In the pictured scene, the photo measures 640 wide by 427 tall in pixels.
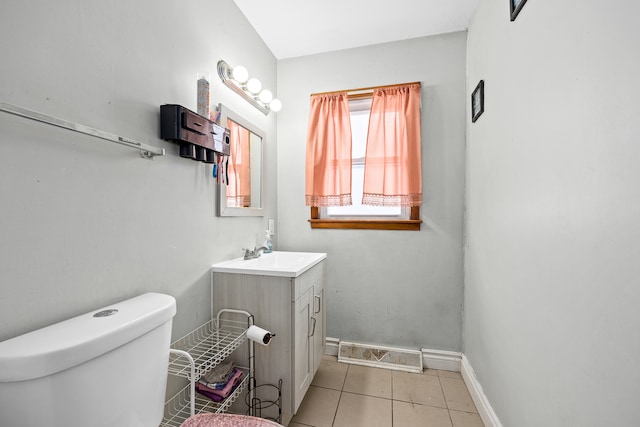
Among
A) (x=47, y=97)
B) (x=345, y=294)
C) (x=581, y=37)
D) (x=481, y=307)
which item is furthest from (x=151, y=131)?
(x=481, y=307)

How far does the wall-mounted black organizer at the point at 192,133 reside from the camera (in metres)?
1.12

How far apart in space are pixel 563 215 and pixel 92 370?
4.56 ft

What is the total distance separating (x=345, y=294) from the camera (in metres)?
2.21

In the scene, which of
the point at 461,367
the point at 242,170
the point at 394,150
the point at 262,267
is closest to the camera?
the point at 262,267

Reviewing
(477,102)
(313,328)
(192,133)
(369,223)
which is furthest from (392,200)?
(192,133)

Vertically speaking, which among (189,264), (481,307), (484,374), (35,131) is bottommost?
(484,374)

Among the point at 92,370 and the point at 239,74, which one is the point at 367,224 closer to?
the point at 239,74

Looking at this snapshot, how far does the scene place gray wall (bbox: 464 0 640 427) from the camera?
0.63 metres

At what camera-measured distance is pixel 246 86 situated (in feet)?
5.68

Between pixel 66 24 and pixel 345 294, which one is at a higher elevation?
pixel 66 24

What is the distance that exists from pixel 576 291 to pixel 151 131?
61.6 inches

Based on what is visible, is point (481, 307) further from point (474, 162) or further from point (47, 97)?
point (47, 97)

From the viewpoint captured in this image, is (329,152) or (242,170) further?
(329,152)

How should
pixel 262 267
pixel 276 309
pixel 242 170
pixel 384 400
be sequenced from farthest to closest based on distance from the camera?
pixel 242 170 → pixel 384 400 → pixel 262 267 → pixel 276 309
